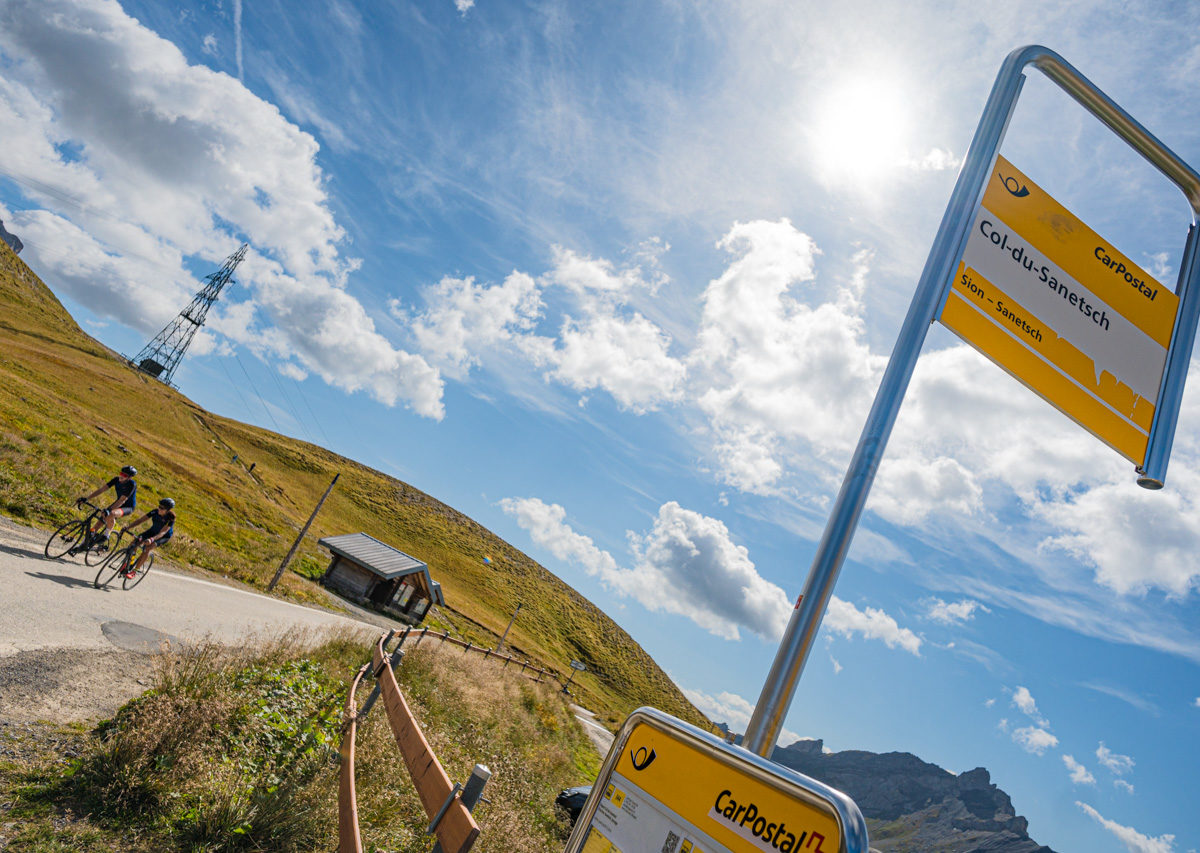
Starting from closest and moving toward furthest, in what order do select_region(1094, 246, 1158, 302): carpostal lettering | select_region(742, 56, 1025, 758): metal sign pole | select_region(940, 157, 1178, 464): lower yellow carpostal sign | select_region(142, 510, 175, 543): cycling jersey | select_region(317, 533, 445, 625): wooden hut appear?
select_region(742, 56, 1025, 758): metal sign pole
select_region(940, 157, 1178, 464): lower yellow carpostal sign
select_region(1094, 246, 1158, 302): carpostal lettering
select_region(142, 510, 175, 543): cycling jersey
select_region(317, 533, 445, 625): wooden hut

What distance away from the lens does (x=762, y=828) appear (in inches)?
74.1

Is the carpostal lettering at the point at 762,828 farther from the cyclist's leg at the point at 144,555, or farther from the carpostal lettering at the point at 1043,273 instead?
the cyclist's leg at the point at 144,555

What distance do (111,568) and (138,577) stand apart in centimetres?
66

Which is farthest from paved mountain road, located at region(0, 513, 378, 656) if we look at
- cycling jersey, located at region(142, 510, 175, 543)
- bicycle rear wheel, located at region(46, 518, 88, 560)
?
cycling jersey, located at region(142, 510, 175, 543)

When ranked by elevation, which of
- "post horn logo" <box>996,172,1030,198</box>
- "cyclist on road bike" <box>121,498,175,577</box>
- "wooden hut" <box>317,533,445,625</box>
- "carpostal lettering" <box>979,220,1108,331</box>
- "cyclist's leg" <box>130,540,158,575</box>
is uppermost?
"post horn logo" <box>996,172,1030,198</box>

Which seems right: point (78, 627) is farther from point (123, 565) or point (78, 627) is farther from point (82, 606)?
point (123, 565)

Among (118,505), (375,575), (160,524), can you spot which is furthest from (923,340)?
(375,575)

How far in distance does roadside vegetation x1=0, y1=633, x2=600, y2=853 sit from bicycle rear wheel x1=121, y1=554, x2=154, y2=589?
5630 millimetres

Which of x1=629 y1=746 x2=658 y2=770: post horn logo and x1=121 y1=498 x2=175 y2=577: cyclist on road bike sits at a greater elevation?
x1=629 y1=746 x2=658 y2=770: post horn logo

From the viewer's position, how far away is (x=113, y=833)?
4.07 meters

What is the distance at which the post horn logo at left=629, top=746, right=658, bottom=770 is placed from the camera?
2434mm

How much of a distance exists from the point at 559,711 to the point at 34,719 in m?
24.0

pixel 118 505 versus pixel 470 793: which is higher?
pixel 470 793

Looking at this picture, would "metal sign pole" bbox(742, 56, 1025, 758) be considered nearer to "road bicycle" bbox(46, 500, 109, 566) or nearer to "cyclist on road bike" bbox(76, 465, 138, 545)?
"cyclist on road bike" bbox(76, 465, 138, 545)
